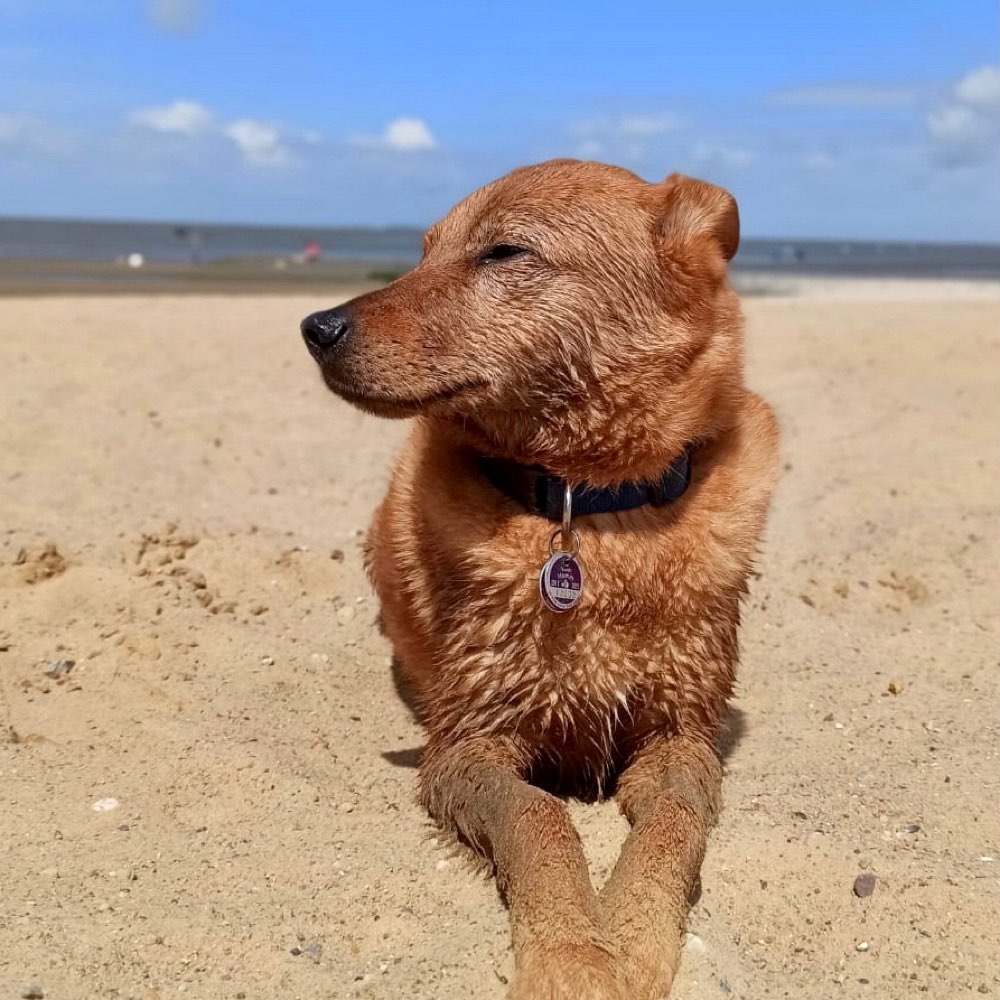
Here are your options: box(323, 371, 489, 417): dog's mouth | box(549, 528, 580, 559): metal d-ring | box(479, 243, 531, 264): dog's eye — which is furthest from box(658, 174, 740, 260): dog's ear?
box(549, 528, 580, 559): metal d-ring

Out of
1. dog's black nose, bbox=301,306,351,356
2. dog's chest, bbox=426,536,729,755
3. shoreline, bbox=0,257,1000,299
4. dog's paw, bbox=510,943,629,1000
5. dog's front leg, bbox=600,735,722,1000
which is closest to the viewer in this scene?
dog's paw, bbox=510,943,629,1000

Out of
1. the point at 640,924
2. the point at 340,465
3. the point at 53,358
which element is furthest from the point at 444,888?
the point at 53,358

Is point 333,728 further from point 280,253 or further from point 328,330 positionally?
point 280,253

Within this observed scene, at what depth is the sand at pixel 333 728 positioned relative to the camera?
2400 millimetres

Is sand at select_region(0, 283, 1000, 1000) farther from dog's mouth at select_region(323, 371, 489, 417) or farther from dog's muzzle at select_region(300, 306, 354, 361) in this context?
dog's muzzle at select_region(300, 306, 354, 361)

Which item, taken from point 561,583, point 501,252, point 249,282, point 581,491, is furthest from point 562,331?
point 249,282

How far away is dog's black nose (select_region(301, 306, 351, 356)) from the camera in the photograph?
2754 millimetres

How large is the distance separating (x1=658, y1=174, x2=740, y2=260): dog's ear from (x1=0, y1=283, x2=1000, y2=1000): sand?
5.37 feet

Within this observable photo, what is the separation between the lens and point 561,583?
111 inches

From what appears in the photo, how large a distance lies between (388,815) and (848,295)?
21.0m

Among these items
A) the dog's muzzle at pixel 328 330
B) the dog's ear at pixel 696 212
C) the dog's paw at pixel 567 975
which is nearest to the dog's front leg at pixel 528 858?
the dog's paw at pixel 567 975

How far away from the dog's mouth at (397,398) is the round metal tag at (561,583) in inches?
19.8

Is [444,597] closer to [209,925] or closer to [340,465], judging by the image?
[209,925]

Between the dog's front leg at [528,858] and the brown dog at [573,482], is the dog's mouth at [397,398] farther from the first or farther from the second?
the dog's front leg at [528,858]
